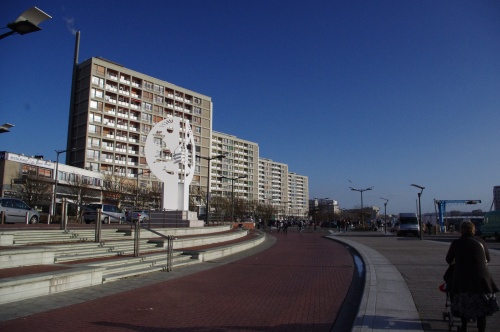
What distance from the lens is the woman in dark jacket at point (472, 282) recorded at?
4.92m

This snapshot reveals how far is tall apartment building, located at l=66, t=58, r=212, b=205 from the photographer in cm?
8012

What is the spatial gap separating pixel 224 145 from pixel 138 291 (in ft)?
429

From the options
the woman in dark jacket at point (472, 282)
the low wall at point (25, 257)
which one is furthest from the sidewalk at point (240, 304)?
the low wall at point (25, 257)

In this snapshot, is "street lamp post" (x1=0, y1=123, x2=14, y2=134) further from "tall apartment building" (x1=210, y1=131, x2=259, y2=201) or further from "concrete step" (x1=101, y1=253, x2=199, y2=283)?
"tall apartment building" (x1=210, y1=131, x2=259, y2=201)

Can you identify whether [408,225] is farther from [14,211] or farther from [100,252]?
[14,211]

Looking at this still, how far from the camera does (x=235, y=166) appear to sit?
14225cm

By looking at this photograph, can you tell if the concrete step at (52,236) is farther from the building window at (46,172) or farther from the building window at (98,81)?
the building window at (98,81)

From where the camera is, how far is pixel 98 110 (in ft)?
268

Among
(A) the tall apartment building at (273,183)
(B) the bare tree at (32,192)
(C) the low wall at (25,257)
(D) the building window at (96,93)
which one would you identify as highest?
(D) the building window at (96,93)

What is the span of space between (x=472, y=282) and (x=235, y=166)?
13751 centimetres

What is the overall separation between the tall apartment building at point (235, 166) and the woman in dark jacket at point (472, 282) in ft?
383

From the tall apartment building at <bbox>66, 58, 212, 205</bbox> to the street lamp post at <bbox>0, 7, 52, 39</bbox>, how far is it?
72132 mm

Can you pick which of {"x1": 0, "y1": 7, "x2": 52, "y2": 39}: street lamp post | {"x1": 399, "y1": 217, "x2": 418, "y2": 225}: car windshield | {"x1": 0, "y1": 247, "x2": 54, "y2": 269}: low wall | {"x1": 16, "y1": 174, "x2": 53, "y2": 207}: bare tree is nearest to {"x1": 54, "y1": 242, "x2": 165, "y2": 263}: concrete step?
{"x1": 0, "y1": 247, "x2": 54, "y2": 269}: low wall

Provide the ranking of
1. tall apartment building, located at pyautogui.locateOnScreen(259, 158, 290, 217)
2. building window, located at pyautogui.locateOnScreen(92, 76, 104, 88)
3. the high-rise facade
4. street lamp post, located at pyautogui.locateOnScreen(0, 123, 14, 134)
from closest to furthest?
street lamp post, located at pyautogui.locateOnScreen(0, 123, 14, 134) < the high-rise facade < building window, located at pyautogui.locateOnScreen(92, 76, 104, 88) < tall apartment building, located at pyautogui.locateOnScreen(259, 158, 290, 217)
